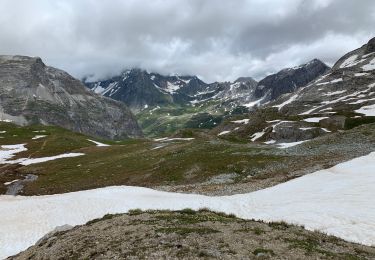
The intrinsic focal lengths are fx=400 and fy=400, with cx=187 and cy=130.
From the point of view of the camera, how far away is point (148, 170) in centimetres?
7794

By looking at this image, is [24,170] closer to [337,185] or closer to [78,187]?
[78,187]

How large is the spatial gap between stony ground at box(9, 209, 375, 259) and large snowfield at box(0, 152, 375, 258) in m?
4.02

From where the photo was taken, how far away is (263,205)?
39250 millimetres

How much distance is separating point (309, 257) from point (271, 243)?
2938 mm

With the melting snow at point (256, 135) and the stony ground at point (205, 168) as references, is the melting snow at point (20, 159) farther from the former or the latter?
the melting snow at point (256, 135)

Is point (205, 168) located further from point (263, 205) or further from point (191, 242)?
point (191, 242)

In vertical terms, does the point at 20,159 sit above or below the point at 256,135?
above

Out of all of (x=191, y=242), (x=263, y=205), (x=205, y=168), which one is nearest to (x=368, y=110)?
(x=205, y=168)

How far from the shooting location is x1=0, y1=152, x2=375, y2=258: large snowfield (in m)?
30.3

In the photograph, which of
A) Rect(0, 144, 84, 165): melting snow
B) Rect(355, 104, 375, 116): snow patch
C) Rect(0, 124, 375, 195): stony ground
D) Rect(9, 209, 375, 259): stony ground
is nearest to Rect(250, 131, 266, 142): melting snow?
Rect(355, 104, 375, 116): snow patch

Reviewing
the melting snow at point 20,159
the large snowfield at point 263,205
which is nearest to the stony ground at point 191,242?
the large snowfield at point 263,205

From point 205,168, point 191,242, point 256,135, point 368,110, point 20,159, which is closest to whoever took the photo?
point 191,242

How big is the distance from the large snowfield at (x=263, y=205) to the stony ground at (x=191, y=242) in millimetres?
4024

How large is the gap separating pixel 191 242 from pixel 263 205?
17894mm
